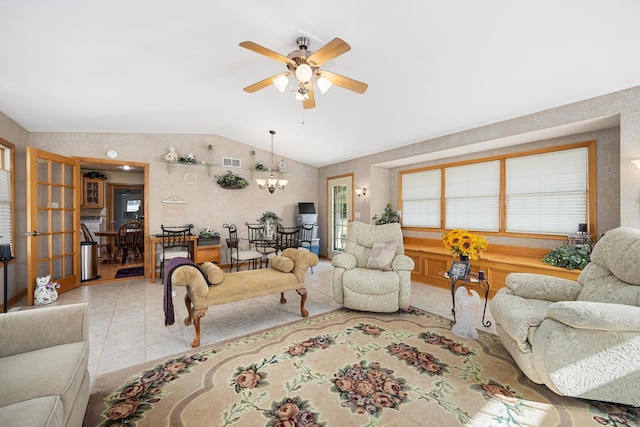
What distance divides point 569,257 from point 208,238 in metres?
5.77

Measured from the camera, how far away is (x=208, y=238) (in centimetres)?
547

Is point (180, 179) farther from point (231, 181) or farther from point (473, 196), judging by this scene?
point (473, 196)

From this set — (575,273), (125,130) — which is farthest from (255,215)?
(575,273)

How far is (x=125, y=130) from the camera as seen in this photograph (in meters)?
4.86

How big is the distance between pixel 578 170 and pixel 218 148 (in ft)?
20.3

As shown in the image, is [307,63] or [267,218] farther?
[267,218]

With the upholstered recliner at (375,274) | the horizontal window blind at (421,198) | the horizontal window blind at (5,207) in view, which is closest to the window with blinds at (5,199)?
the horizontal window blind at (5,207)

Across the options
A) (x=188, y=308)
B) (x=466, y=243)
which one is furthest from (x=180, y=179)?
(x=466, y=243)

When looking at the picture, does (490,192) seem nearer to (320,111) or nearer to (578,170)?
(578,170)

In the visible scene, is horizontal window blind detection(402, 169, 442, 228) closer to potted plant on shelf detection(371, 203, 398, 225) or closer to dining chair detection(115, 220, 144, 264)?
potted plant on shelf detection(371, 203, 398, 225)

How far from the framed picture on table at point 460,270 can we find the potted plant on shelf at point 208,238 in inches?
175

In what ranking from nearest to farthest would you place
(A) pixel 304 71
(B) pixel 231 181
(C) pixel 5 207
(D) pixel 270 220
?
1. (A) pixel 304 71
2. (C) pixel 5 207
3. (B) pixel 231 181
4. (D) pixel 270 220

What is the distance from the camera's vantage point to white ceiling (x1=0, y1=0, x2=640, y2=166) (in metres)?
2.08

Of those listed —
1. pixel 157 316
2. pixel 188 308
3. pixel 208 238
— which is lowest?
pixel 157 316
